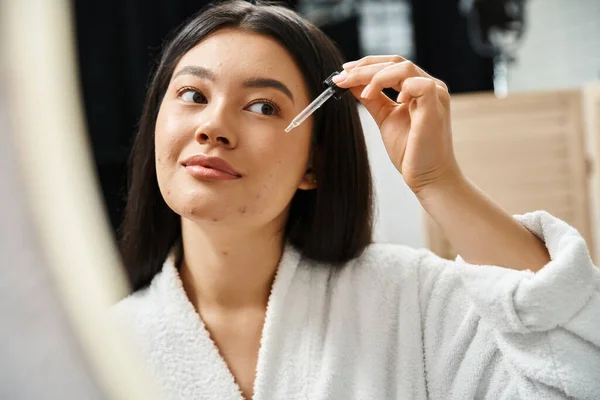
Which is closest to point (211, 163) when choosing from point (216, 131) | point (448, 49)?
point (216, 131)

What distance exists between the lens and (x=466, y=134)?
1.45m

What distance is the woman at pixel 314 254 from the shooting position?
0.63 meters

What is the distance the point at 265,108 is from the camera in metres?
0.71

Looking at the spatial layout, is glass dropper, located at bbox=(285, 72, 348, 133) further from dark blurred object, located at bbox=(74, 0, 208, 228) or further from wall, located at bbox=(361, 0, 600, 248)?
wall, located at bbox=(361, 0, 600, 248)

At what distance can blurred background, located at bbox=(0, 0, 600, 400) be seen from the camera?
15 centimetres

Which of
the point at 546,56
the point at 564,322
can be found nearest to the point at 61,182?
the point at 564,322

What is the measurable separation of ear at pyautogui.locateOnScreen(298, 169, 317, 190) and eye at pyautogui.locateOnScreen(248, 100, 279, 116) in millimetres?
125

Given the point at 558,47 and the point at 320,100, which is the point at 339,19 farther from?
the point at 320,100

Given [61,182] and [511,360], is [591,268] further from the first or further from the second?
[61,182]

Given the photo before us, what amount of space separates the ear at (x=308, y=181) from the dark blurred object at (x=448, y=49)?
1.48m

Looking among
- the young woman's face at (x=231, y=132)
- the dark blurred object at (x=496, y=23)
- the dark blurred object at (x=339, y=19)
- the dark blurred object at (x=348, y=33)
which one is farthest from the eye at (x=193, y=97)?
the dark blurred object at (x=496, y=23)

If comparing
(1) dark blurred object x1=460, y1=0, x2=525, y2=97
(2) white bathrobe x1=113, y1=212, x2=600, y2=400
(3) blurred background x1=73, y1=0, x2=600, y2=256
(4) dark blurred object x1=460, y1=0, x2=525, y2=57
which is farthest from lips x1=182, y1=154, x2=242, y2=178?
(4) dark blurred object x1=460, y1=0, x2=525, y2=57

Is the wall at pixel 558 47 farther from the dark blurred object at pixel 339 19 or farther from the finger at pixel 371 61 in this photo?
the finger at pixel 371 61

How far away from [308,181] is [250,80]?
0.19m
